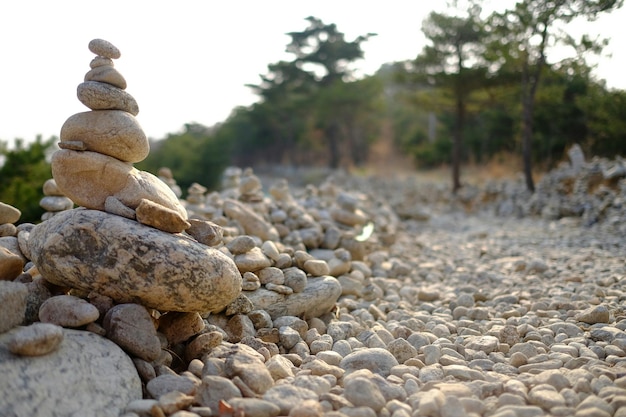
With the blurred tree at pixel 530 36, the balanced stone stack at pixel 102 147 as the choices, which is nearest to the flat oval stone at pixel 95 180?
the balanced stone stack at pixel 102 147

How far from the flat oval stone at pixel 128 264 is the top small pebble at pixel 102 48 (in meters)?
1.14

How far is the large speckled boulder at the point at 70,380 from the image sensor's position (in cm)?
234

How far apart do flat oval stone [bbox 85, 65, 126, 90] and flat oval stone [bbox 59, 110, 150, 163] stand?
21 centimetres

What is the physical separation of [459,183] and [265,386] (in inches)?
568

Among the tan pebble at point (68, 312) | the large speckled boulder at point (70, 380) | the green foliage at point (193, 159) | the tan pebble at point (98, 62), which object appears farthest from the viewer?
the green foliage at point (193, 159)

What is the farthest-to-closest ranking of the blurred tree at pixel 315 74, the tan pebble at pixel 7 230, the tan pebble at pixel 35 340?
the blurred tree at pixel 315 74
the tan pebble at pixel 7 230
the tan pebble at pixel 35 340

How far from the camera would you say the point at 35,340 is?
2.47 m

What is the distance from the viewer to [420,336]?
12.4ft

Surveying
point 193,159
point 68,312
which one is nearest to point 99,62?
point 68,312

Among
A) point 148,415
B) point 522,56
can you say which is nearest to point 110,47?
point 148,415

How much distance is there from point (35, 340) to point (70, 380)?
26 cm

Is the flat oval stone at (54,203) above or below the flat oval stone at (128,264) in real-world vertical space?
above

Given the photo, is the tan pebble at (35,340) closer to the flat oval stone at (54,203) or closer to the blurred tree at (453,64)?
the flat oval stone at (54,203)

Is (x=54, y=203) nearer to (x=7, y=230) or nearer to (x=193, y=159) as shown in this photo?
(x=7, y=230)
